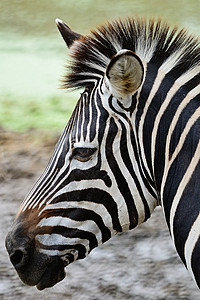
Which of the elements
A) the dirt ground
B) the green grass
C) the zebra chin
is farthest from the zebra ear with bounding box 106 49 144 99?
the green grass

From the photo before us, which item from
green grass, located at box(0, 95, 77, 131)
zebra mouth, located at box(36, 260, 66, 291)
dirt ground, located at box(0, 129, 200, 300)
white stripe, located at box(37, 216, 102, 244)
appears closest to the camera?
white stripe, located at box(37, 216, 102, 244)

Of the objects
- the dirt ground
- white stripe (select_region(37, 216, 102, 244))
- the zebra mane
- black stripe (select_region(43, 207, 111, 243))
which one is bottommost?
the dirt ground

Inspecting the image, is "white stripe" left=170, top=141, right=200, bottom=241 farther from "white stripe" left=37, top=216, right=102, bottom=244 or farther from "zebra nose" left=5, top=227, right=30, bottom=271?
"zebra nose" left=5, top=227, right=30, bottom=271

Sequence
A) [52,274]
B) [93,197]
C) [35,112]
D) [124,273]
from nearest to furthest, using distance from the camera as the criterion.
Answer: [93,197], [52,274], [124,273], [35,112]

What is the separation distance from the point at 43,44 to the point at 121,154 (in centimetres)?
804

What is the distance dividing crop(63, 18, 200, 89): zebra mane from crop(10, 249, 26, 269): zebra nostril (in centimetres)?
86

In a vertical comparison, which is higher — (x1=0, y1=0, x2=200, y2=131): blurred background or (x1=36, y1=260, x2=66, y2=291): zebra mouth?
(x1=0, y1=0, x2=200, y2=131): blurred background

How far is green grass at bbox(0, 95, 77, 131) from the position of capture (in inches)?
321

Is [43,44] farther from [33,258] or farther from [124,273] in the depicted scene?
[33,258]

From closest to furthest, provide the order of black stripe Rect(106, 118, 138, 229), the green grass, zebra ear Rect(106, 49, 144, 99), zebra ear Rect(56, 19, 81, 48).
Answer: zebra ear Rect(106, 49, 144, 99)
black stripe Rect(106, 118, 138, 229)
zebra ear Rect(56, 19, 81, 48)
the green grass

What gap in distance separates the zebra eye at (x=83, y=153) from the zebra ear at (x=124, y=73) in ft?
0.91

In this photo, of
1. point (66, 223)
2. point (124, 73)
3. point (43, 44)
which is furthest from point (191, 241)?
point (43, 44)

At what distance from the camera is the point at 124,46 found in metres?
3.05

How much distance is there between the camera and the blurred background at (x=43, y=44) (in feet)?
28.0
